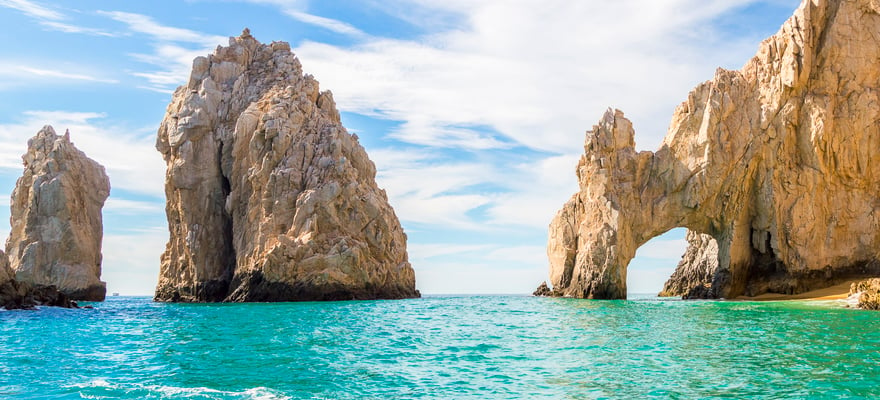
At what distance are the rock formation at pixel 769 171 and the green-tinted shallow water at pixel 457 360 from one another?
24.3m

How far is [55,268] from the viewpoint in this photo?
247 ft

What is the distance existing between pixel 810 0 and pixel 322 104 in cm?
5187

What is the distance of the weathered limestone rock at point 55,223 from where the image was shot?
2960 inches

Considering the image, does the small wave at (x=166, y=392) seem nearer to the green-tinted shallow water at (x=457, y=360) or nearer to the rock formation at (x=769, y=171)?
the green-tinted shallow water at (x=457, y=360)

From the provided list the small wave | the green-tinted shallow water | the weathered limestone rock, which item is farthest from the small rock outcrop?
the weathered limestone rock

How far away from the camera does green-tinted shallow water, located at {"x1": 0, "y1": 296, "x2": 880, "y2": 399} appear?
15289mm

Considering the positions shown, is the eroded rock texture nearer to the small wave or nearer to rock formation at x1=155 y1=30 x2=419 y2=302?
rock formation at x1=155 y1=30 x2=419 y2=302

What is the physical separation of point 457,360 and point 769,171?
44342mm

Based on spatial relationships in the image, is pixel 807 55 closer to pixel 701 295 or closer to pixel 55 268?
pixel 701 295

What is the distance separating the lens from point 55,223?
3017 inches

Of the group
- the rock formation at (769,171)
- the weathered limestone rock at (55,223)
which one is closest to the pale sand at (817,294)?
the rock formation at (769,171)

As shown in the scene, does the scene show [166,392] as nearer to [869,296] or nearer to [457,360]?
[457,360]

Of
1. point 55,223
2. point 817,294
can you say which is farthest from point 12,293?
point 817,294

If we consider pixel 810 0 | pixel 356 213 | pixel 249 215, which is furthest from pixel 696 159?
pixel 249 215
